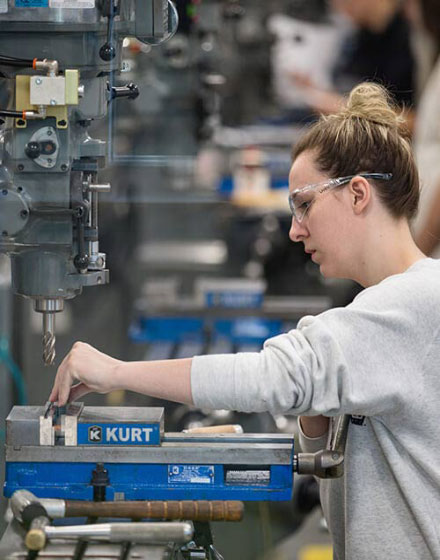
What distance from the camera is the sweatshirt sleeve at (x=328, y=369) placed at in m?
1.62

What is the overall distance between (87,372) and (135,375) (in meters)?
0.07

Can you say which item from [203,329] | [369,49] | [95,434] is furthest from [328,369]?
[369,49]

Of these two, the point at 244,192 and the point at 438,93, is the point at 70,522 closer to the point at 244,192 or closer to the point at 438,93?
the point at 438,93

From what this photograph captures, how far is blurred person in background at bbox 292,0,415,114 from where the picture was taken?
195 inches

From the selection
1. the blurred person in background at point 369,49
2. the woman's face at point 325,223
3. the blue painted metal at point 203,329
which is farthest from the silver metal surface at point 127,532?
the blurred person in background at point 369,49

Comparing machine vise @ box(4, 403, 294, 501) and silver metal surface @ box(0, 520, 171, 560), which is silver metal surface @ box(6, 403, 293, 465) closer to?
machine vise @ box(4, 403, 294, 501)

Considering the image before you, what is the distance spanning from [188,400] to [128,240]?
425cm

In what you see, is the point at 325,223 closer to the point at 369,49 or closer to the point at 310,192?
the point at 310,192

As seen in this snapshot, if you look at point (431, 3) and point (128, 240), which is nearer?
point (431, 3)

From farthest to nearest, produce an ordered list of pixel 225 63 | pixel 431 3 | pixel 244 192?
pixel 244 192 < pixel 225 63 < pixel 431 3

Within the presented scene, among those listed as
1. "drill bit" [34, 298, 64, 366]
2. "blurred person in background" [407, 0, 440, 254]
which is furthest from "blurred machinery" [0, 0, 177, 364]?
"blurred person in background" [407, 0, 440, 254]

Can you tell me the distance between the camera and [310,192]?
1.82m

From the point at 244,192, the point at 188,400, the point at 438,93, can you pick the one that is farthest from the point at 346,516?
the point at 244,192

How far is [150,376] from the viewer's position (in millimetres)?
1657
